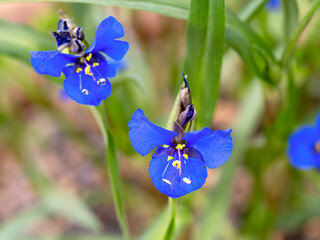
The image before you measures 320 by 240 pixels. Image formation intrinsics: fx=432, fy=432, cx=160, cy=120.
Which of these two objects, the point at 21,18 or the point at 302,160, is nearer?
the point at 302,160

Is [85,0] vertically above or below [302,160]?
above

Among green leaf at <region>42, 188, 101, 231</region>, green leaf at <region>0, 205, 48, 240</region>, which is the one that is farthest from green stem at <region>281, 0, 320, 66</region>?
green leaf at <region>0, 205, 48, 240</region>

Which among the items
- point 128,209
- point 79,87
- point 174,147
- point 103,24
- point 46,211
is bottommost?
point 128,209

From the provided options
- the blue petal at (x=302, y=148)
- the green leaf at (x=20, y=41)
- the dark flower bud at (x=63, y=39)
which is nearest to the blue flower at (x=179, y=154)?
the dark flower bud at (x=63, y=39)

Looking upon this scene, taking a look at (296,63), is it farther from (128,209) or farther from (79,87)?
(128,209)

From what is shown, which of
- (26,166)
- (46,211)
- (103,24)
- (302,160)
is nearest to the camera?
(103,24)

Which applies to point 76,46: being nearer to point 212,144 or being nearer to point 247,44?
point 212,144

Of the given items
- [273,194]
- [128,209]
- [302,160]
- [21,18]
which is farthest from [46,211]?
[21,18]

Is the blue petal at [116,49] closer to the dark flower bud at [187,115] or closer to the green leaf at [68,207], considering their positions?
the dark flower bud at [187,115]
